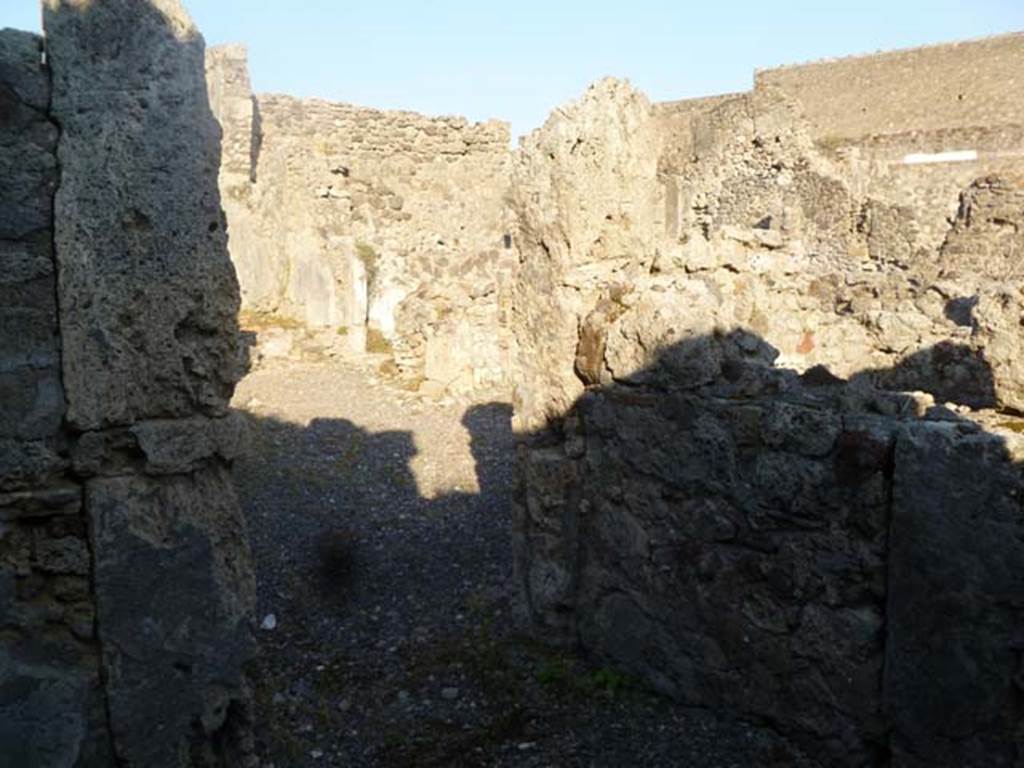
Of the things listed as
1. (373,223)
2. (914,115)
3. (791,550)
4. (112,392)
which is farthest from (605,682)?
(914,115)

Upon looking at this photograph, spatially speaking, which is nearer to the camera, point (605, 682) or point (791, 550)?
point (791, 550)

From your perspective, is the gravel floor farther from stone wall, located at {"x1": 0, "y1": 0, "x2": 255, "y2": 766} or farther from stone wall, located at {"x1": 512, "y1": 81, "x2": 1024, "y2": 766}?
stone wall, located at {"x1": 0, "y1": 0, "x2": 255, "y2": 766}

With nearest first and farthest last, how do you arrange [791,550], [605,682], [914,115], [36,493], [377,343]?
1. [36,493]
2. [791,550]
3. [605,682]
4. [377,343]
5. [914,115]

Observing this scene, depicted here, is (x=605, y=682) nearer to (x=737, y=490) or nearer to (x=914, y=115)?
(x=737, y=490)

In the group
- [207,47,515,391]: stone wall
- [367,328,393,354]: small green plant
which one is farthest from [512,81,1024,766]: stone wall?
[367,328,393,354]: small green plant

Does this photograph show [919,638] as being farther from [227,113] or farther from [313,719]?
[227,113]

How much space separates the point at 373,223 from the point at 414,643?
13.1m

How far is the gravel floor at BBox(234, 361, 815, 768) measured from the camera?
380cm

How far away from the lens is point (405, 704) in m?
4.19

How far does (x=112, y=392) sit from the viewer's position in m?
2.85

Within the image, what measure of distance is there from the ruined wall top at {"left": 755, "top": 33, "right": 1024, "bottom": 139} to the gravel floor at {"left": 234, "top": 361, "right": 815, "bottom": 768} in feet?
77.3

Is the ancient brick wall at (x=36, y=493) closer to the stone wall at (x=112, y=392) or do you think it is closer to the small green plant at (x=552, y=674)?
the stone wall at (x=112, y=392)

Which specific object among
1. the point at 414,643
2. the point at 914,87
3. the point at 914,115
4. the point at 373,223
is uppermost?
the point at 914,87

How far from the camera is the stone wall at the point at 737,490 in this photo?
10.2 ft
